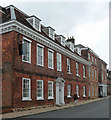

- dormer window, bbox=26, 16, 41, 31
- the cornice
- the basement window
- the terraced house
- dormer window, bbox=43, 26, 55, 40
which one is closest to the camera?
the terraced house

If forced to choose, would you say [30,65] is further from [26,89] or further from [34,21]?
[34,21]

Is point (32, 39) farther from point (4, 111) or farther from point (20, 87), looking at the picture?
point (4, 111)

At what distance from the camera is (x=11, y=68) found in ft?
53.0

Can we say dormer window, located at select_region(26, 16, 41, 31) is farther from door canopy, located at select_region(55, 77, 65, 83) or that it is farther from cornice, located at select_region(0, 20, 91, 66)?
door canopy, located at select_region(55, 77, 65, 83)

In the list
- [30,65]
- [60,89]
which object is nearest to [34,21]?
[30,65]

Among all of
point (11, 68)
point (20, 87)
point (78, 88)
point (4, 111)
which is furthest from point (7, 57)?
point (78, 88)

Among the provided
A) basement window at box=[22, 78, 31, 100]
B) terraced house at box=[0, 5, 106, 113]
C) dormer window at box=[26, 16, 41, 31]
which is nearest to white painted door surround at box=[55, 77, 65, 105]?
terraced house at box=[0, 5, 106, 113]

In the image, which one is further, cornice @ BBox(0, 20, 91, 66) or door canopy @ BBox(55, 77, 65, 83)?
door canopy @ BBox(55, 77, 65, 83)

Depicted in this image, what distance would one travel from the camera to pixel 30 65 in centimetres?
1858

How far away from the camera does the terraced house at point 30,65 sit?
16.3 meters

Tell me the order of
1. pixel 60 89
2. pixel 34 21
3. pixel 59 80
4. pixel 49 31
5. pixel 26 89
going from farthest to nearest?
pixel 60 89, pixel 59 80, pixel 49 31, pixel 34 21, pixel 26 89

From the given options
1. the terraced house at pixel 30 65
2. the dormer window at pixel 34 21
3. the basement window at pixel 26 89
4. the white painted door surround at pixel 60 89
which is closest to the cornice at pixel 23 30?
the terraced house at pixel 30 65

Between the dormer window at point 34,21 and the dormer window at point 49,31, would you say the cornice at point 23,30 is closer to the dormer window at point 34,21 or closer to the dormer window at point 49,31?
the dormer window at point 34,21

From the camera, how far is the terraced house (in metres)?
16.3
